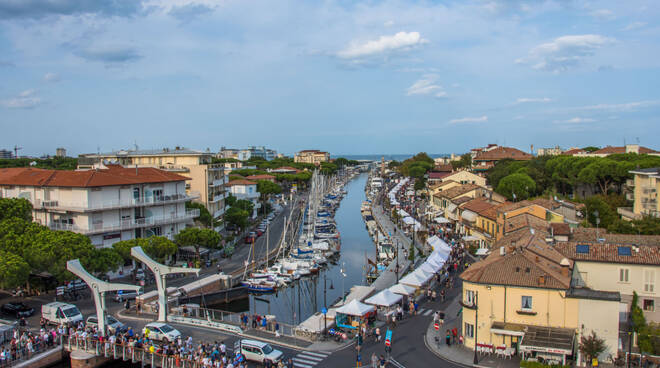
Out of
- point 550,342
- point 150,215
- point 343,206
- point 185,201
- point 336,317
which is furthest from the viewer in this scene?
point 343,206

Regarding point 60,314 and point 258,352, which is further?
point 60,314

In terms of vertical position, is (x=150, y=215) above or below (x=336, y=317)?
above

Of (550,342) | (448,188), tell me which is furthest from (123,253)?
(448,188)

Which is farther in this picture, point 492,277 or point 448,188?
point 448,188

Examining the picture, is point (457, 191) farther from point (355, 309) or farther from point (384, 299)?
point (355, 309)

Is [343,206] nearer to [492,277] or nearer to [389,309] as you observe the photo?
[389,309]

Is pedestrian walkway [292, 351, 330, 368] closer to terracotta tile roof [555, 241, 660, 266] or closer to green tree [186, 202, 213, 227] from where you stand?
terracotta tile roof [555, 241, 660, 266]

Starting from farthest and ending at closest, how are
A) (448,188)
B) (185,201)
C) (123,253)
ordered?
(448,188) < (185,201) < (123,253)

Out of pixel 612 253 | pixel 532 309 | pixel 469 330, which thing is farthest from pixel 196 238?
pixel 612 253
